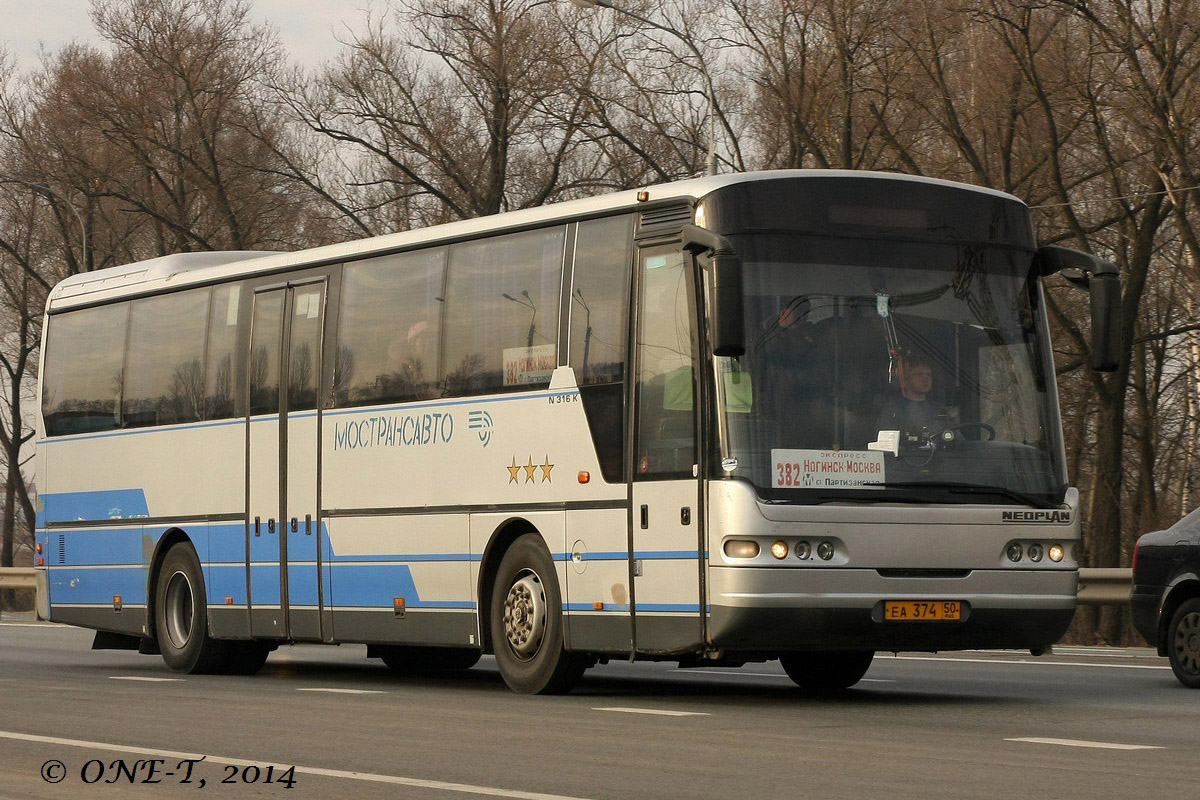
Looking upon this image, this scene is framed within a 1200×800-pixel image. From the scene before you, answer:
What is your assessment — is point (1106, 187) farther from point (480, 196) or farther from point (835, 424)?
point (835, 424)

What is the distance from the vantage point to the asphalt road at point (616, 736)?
886 cm

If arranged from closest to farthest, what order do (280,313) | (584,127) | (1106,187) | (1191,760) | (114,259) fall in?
(1191,760) < (280,313) < (1106,187) < (584,127) < (114,259)

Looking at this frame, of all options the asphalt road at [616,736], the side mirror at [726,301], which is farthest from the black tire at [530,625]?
the side mirror at [726,301]

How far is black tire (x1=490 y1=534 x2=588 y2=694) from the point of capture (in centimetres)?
1391

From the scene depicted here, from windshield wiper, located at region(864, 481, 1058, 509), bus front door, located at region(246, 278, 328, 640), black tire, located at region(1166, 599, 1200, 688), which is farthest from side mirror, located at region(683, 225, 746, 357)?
bus front door, located at region(246, 278, 328, 640)

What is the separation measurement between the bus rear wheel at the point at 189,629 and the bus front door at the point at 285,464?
966mm

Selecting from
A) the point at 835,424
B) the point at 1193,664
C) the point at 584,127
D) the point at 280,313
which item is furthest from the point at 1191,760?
the point at 584,127

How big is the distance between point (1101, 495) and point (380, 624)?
18.9m

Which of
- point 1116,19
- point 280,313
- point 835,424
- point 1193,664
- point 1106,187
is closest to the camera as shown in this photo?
point 835,424

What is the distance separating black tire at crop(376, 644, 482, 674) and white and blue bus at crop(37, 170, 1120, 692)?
1540 millimetres

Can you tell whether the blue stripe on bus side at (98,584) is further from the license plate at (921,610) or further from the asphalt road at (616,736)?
the license plate at (921,610)

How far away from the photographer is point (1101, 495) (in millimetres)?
32062

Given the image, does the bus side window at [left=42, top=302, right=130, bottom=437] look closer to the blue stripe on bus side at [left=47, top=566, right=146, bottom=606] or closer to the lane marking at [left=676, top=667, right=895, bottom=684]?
the blue stripe on bus side at [left=47, top=566, right=146, bottom=606]

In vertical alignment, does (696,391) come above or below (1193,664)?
above
